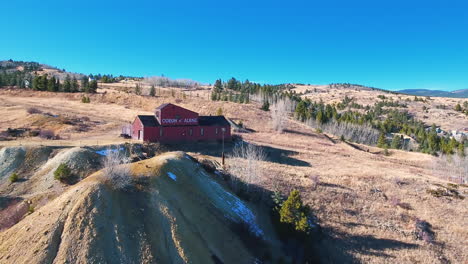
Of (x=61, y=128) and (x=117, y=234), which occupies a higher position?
(x=61, y=128)

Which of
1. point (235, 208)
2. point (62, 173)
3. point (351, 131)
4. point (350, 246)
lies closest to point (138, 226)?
point (235, 208)

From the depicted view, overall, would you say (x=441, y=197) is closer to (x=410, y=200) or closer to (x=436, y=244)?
(x=410, y=200)

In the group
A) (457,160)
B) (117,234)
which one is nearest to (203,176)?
(117,234)

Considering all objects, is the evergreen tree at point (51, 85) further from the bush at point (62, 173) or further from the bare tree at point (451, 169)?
the bare tree at point (451, 169)

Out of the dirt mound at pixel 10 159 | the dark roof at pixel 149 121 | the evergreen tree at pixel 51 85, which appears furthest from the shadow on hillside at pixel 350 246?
the evergreen tree at pixel 51 85

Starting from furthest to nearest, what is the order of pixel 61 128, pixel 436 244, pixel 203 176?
1. pixel 61 128
2. pixel 203 176
3. pixel 436 244

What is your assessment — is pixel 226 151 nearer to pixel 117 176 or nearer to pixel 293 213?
pixel 293 213

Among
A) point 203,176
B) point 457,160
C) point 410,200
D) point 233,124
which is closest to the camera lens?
point 203,176
